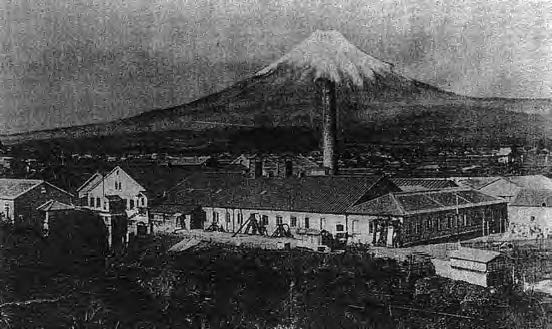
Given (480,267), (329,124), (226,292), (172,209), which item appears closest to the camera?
(480,267)

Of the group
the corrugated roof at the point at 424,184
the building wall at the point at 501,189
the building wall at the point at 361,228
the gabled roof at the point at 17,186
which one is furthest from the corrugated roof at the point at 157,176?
the building wall at the point at 501,189

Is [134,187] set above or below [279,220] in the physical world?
above

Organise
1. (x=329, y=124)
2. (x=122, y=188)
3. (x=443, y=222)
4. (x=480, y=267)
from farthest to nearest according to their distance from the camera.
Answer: (x=122, y=188) → (x=329, y=124) → (x=443, y=222) → (x=480, y=267)

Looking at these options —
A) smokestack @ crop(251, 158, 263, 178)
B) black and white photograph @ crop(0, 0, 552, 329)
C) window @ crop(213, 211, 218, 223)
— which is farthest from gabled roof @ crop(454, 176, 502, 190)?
window @ crop(213, 211, 218, 223)

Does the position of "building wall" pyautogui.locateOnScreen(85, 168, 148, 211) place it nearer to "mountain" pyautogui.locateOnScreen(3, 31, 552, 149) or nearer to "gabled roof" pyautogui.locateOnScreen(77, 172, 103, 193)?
"gabled roof" pyautogui.locateOnScreen(77, 172, 103, 193)

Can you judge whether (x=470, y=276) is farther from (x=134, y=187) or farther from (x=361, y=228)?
(x=134, y=187)

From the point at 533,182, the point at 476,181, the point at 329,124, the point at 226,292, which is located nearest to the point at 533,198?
the point at 533,182

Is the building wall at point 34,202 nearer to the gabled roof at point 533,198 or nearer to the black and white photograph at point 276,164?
the black and white photograph at point 276,164

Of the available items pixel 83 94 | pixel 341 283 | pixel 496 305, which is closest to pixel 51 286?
pixel 83 94
